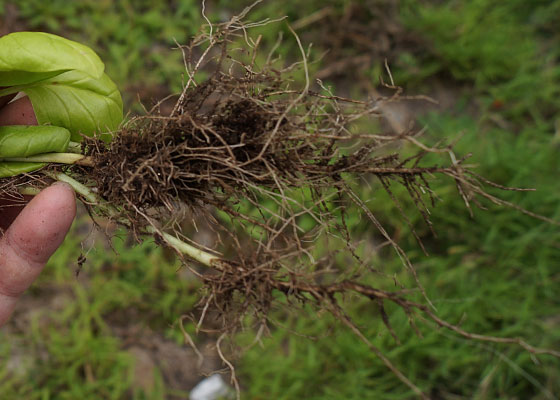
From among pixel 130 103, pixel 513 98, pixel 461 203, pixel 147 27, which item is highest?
pixel 147 27

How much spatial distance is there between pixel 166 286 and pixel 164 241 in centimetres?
82

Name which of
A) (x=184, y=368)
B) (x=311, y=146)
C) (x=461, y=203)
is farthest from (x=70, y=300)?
(x=461, y=203)

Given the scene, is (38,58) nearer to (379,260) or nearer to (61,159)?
(61,159)

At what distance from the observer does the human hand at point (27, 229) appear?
45.0 inches

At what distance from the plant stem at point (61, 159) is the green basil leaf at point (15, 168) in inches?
0.4

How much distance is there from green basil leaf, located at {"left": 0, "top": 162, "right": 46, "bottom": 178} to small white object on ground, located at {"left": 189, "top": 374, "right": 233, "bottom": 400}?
0.97 m

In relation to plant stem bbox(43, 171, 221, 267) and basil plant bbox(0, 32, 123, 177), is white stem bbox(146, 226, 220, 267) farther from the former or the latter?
basil plant bbox(0, 32, 123, 177)

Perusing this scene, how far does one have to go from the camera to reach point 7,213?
A: 1343 millimetres

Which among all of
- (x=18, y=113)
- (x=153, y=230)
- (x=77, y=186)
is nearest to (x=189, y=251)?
(x=153, y=230)

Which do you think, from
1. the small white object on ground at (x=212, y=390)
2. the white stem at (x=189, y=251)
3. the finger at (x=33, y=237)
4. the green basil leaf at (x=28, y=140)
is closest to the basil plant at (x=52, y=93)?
the green basil leaf at (x=28, y=140)

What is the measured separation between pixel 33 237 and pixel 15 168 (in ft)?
0.54

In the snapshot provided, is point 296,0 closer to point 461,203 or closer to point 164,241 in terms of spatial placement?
point 461,203

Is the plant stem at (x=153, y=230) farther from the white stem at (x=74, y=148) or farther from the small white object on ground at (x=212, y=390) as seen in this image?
the small white object on ground at (x=212, y=390)

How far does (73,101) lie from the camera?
4.00 ft
